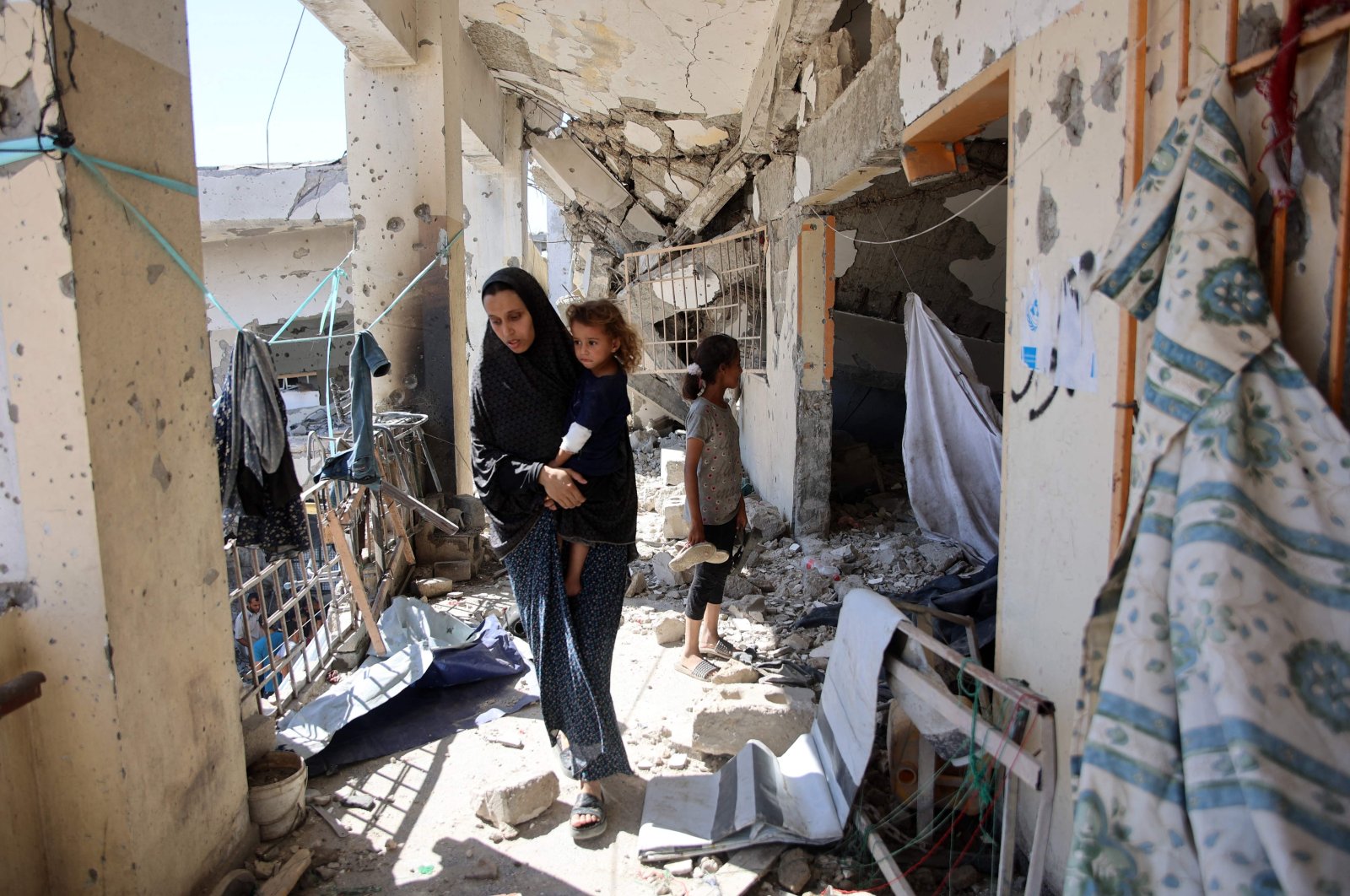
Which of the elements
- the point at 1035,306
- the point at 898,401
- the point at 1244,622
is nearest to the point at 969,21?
the point at 1035,306

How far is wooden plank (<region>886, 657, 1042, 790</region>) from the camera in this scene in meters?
1.62

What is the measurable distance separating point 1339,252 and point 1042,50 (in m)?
1.20

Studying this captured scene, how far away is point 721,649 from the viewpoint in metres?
3.75

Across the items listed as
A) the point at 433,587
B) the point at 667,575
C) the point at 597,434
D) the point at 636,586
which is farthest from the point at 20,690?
the point at 667,575

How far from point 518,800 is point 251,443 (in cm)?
131

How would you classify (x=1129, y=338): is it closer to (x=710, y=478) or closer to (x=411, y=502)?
(x=710, y=478)

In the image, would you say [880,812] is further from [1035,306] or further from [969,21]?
[969,21]

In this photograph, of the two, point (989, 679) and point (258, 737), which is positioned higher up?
point (989, 679)

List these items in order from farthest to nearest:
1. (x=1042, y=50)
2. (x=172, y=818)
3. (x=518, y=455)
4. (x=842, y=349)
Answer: (x=842, y=349) → (x=518, y=455) → (x=1042, y=50) → (x=172, y=818)

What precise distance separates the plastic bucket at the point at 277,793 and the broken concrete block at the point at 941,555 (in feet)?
11.8

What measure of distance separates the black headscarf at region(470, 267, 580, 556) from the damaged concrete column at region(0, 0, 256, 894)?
0.75 meters

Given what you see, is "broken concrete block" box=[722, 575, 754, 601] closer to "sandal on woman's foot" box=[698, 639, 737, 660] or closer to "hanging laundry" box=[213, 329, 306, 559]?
"sandal on woman's foot" box=[698, 639, 737, 660]

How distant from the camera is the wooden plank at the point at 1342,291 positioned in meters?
1.23

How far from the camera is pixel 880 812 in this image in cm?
247
